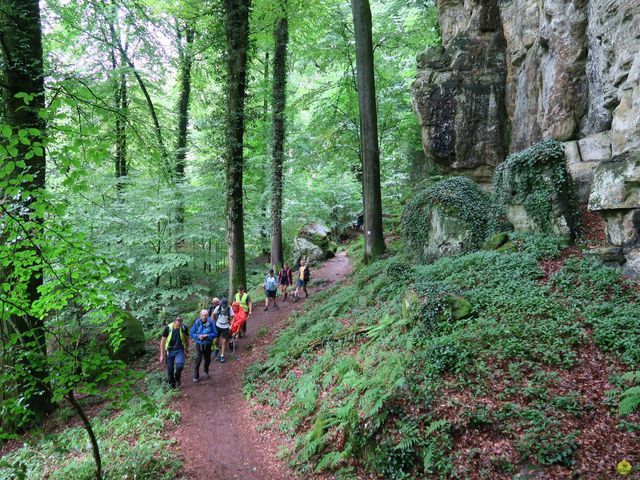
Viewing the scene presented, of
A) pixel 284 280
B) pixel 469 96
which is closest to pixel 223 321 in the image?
pixel 284 280

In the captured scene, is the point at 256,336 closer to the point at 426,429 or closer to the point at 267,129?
the point at 426,429

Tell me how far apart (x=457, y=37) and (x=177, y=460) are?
16.1 metres

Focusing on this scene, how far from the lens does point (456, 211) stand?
35.1 ft

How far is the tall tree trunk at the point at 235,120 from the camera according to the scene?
39.3 feet

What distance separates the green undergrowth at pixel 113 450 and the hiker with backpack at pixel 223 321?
2.08 meters

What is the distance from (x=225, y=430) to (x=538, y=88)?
536 inches

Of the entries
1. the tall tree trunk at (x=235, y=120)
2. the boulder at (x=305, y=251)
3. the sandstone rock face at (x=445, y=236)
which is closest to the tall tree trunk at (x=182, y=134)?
the tall tree trunk at (x=235, y=120)

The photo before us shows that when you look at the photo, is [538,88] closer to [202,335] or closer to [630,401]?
[630,401]

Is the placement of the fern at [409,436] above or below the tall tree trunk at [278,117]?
below

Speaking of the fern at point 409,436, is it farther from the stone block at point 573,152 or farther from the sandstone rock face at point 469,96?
the sandstone rock face at point 469,96

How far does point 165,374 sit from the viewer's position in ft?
32.6

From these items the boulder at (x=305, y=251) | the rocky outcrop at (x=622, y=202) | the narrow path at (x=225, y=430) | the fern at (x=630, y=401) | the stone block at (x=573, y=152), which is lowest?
the narrow path at (x=225, y=430)

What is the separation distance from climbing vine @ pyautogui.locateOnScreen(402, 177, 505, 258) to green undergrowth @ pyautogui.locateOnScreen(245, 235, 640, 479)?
4.84ft

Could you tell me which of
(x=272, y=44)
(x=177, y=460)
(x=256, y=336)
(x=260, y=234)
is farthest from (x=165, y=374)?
(x=272, y=44)
